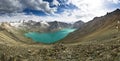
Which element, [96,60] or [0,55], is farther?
[0,55]

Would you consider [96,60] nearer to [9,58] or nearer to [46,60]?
[46,60]

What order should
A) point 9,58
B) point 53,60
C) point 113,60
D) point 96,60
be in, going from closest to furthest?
1. point 113,60
2. point 96,60
3. point 53,60
4. point 9,58

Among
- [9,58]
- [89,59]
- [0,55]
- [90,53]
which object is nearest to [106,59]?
[89,59]

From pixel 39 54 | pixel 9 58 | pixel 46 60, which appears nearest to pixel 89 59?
pixel 46 60

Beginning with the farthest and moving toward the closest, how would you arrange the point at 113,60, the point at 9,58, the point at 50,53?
the point at 50,53
the point at 9,58
the point at 113,60

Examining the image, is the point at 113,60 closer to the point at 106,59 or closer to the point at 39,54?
the point at 106,59

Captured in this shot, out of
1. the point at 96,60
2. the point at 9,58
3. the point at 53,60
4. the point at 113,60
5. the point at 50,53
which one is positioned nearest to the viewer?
the point at 113,60

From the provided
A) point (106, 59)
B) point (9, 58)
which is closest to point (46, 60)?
point (9, 58)

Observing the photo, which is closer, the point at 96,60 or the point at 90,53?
the point at 96,60
